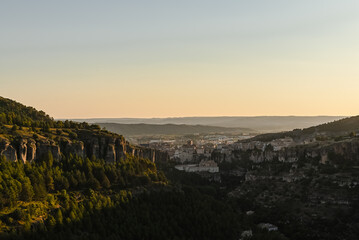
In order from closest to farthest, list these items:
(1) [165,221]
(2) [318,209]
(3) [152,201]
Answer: (1) [165,221], (3) [152,201], (2) [318,209]

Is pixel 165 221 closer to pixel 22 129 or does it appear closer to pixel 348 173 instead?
pixel 22 129

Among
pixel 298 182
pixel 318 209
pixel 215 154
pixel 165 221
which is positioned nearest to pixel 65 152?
pixel 165 221

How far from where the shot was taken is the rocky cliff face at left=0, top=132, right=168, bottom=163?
250 feet

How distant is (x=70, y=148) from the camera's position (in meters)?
88.9

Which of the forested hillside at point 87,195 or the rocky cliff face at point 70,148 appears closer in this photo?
the forested hillside at point 87,195

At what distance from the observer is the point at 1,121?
9381 centimetres

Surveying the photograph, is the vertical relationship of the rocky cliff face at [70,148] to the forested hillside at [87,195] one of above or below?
above

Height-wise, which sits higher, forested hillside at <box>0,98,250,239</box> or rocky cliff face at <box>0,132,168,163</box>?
rocky cliff face at <box>0,132,168,163</box>

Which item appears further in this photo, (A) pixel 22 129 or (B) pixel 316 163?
(B) pixel 316 163

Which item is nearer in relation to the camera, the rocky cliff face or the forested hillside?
the forested hillside

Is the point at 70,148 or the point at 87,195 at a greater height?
the point at 70,148

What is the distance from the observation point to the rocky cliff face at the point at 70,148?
76125 mm

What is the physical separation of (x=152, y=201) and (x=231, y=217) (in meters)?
16.8

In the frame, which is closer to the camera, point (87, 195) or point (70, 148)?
point (87, 195)
